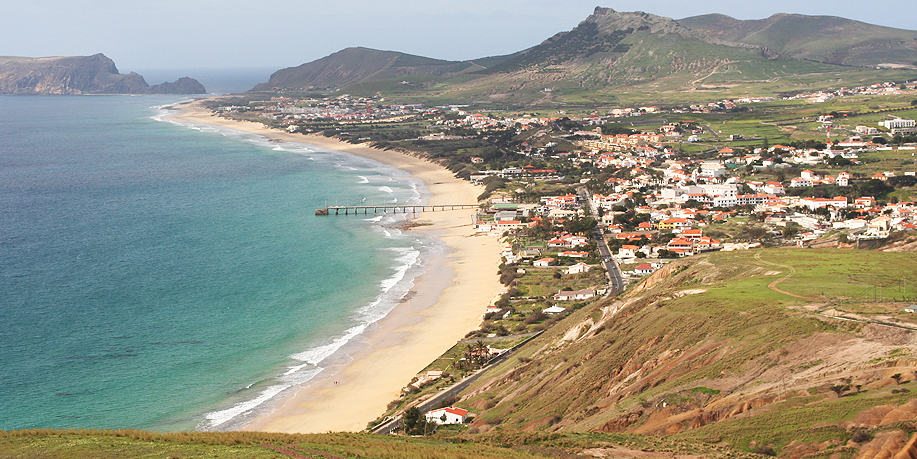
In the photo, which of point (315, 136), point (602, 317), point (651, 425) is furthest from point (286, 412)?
point (315, 136)

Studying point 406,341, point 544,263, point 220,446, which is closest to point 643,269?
point 544,263

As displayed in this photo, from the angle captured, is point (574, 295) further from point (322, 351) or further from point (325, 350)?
point (322, 351)

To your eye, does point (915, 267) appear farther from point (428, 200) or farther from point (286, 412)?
point (428, 200)

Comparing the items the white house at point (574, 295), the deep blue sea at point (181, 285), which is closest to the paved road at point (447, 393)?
the deep blue sea at point (181, 285)

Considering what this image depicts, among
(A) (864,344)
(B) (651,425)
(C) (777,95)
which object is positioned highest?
(C) (777,95)

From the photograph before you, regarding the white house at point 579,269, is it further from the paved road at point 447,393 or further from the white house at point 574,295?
the paved road at point 447,393

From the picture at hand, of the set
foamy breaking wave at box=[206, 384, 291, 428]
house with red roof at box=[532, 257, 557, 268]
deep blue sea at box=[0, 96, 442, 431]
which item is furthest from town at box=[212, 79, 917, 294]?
foamy breaking wave at box=[206, 384, 291, 428]

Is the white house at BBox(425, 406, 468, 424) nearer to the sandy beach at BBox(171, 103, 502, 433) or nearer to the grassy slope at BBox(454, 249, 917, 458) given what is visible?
the grassy slope at BBox(454, 249, 917, 458)
